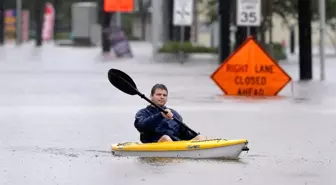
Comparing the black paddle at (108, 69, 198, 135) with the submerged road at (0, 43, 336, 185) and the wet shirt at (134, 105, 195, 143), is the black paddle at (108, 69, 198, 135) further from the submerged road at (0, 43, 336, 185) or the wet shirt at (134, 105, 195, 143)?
the submerged road at (0, 43, 336, 185)

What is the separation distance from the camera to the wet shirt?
11008 millimetres

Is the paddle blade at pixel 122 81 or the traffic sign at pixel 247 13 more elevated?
the traffic sign at pixel 247 13

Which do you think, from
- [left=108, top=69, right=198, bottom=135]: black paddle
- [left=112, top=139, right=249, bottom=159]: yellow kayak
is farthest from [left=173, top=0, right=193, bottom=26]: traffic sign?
[left=112, top=139, right=249, bottom=159]: yellow kayak

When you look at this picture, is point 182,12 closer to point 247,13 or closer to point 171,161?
point 247,13

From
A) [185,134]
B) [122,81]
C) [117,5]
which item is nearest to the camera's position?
[185,134]

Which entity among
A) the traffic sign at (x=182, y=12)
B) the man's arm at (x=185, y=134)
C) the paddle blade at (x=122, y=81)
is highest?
the traffic sign at (x=182, y=12)

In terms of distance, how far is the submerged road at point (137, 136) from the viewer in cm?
995

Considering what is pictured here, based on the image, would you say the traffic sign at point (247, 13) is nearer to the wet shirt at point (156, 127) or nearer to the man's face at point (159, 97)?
the wet shirt at point (156, 127)

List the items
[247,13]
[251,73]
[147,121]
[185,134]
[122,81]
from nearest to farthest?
[147,121], [185,134], [122,81], [251,73], [247,13]

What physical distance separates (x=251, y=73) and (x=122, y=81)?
9.90 metres

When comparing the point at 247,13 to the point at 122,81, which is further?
the point at 247,13

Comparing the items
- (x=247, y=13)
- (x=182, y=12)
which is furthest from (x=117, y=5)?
(x=247, y=13)

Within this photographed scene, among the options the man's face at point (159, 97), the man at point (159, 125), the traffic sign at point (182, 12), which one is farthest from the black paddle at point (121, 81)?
the traffic sign at point (182, 12)

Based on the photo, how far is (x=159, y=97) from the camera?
36.1 ft
